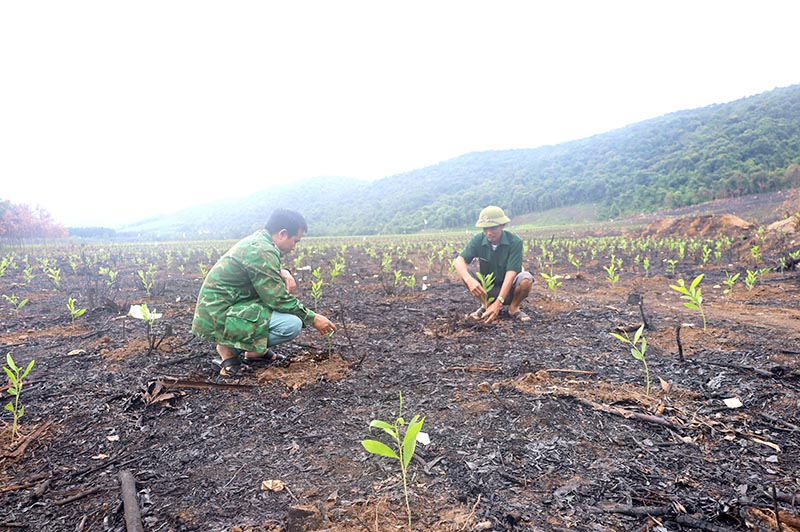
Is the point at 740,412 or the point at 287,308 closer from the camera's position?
the point at 740,412

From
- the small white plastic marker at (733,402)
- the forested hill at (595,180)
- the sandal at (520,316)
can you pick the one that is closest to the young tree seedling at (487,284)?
the sandal at (520,316)

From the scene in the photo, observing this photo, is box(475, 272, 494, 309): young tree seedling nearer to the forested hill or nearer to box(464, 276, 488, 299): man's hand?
box(464, 276, 488, 299): man's hand

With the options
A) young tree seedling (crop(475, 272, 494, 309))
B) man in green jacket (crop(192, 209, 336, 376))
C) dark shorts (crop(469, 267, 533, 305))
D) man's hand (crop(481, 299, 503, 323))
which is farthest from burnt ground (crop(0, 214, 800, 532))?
dark shorts (crop(469, 267, 533, 305))

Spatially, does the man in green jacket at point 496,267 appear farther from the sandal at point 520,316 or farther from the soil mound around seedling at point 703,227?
the soil mound around seedling at point 703,227

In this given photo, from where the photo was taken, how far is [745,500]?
1.80 meters

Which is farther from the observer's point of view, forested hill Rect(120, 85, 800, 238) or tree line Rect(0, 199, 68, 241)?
forested hill Rect(120, 85, 800, 238)

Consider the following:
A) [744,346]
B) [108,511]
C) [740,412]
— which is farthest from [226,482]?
[744,346]

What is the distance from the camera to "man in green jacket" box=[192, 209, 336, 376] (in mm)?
3582

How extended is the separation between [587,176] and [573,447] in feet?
270

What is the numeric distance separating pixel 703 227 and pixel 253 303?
22280 millimetres

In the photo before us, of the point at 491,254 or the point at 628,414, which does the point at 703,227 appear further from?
the point at 628,414

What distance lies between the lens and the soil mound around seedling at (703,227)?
17188 mm

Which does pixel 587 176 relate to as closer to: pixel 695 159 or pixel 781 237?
pixel 695 159

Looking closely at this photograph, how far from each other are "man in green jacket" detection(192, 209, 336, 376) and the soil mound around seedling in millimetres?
18596
